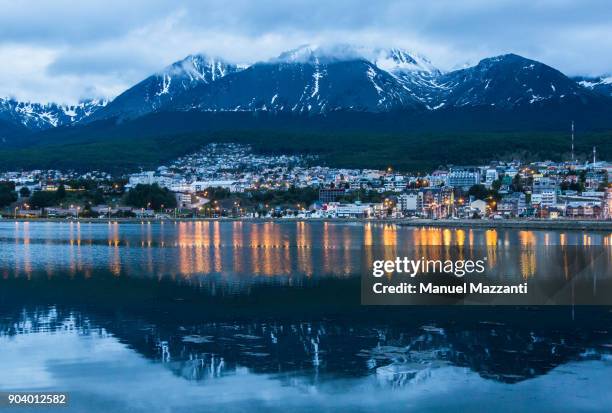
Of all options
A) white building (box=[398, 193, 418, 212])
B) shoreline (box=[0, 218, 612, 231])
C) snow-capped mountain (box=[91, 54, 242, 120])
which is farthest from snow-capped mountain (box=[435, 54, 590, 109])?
shoreline (box=[0, 218, 612, 231])

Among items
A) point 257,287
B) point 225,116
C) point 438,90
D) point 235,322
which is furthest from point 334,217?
point 438,90

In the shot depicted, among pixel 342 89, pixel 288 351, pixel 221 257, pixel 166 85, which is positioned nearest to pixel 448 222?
pixel 221 257

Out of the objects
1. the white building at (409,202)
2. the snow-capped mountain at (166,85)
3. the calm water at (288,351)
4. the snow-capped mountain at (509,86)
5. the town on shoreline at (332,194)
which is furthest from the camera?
the snow-capped mountain at (166,85)

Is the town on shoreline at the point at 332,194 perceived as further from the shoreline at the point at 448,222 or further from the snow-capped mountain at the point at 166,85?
the snow-capped mountain at the point at 166,85

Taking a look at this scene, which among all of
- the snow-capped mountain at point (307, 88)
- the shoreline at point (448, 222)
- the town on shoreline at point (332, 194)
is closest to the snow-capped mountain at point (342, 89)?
the snow-capped mountain at point (307, 88)

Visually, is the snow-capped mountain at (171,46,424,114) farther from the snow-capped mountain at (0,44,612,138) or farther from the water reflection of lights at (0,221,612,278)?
the water reflection of lights at (0,221,612,278)

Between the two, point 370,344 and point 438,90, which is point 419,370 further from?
point 438,90
